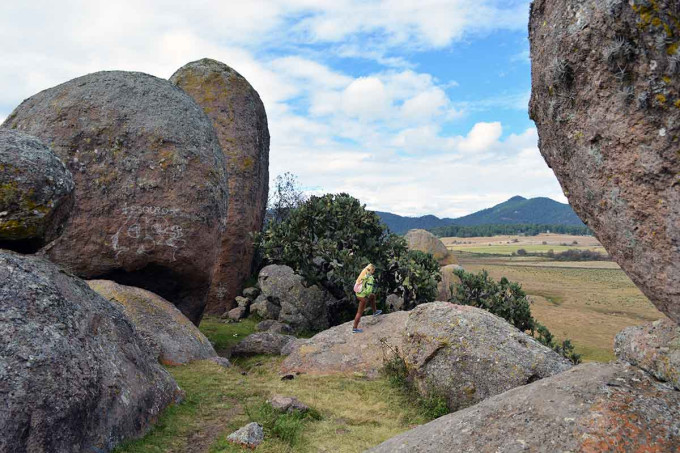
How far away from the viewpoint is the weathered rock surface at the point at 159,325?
527 inches

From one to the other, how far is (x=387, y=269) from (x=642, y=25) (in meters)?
18.4

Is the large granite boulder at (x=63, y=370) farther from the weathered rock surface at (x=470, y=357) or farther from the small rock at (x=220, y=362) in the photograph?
the weathered rock surface at (x=470, y=357)

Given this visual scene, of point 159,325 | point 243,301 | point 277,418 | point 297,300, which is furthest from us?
point 243,301

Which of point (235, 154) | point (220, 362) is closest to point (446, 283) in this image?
point (235, 154)

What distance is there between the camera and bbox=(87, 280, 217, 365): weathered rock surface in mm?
13391

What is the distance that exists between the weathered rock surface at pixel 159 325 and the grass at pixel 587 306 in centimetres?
1813

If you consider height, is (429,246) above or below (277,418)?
above

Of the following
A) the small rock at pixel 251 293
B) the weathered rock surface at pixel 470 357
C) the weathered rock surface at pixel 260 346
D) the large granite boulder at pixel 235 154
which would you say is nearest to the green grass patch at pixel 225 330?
the weathered rock surface at pixel 260 346

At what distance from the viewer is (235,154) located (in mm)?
26531

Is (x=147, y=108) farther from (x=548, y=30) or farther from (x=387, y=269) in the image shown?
(x=548, y=30)

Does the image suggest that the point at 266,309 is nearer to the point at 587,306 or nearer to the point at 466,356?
the point at 466,356

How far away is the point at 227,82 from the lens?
91.0ft

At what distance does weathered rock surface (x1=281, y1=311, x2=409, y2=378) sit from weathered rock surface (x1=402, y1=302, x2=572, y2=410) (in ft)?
5.08

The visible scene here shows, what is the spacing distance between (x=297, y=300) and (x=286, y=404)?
43.2 ft
